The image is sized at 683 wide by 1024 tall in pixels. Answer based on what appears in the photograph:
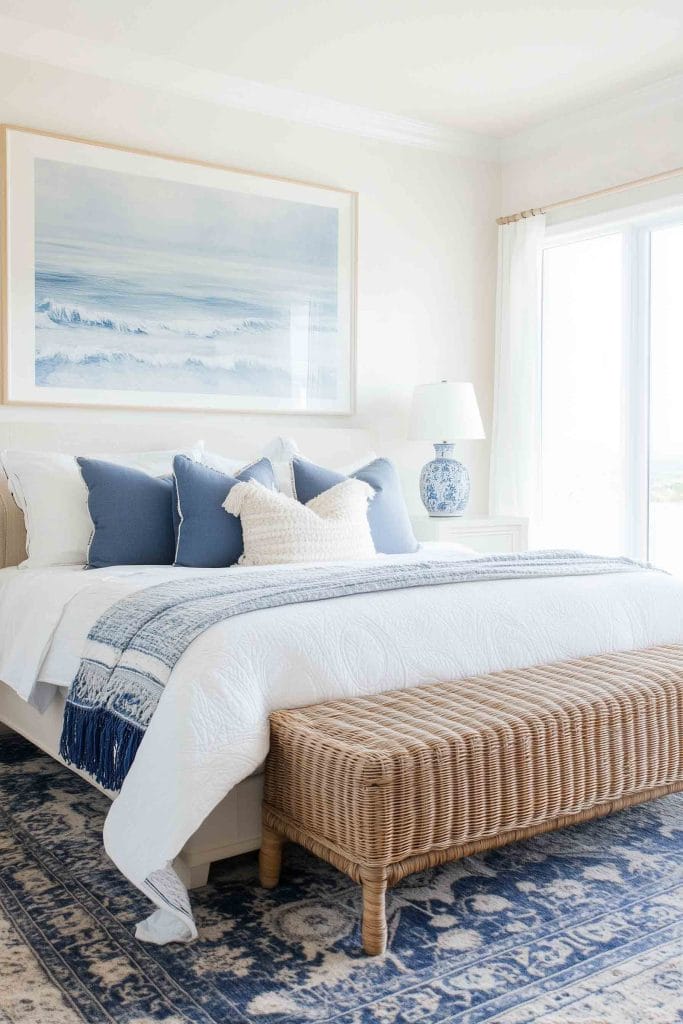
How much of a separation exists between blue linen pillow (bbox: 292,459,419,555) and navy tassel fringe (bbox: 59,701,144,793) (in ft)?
4.59

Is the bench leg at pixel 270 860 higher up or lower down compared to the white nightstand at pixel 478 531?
lower down

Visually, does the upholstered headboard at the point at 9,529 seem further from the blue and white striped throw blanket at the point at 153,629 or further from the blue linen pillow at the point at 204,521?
the blue and white striped throw blanket at the point at 153,629

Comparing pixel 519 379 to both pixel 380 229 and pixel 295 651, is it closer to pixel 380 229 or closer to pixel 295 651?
pixel 380 229

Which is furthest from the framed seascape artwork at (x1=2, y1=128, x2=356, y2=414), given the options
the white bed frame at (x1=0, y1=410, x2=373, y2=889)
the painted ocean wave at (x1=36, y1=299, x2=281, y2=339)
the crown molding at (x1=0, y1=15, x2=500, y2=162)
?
the crown molding at (x1=0, y1=15, x2=500, y2=162)

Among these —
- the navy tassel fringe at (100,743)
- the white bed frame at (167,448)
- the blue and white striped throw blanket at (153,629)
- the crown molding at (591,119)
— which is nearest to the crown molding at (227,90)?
the crown molding at (591,119)

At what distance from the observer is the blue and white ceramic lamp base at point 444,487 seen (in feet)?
14.8

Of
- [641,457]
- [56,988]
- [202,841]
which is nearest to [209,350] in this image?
[641,457]

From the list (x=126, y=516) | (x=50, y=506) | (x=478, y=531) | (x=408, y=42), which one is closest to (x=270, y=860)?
(x=126, y=516)

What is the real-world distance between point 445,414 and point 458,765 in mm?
2736

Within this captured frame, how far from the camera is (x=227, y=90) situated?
13.8ft

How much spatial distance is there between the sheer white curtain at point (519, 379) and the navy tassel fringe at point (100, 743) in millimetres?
2929

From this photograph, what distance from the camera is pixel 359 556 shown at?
134 inches

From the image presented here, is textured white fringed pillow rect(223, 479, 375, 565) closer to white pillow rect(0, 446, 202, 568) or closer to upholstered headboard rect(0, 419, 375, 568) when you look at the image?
white pillow rect(0, 446, 202, 568)

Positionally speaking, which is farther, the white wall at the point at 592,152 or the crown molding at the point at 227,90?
the white wall at the point at 592,152
